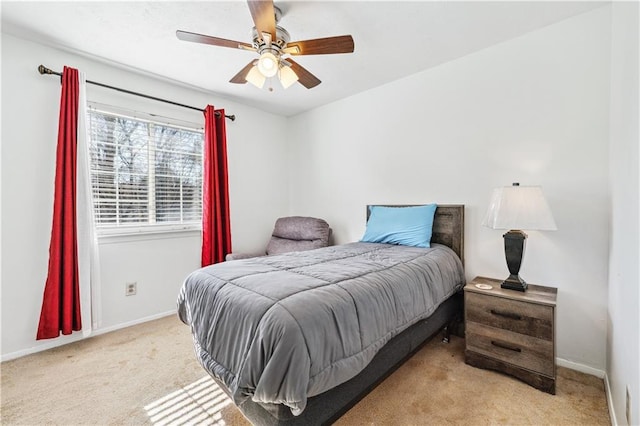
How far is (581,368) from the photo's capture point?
6.43 ft

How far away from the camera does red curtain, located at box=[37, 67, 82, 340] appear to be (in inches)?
89.0

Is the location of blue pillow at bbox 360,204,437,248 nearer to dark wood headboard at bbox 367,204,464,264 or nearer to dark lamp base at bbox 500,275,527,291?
dark wood headboard at bbox 367,204,464,264

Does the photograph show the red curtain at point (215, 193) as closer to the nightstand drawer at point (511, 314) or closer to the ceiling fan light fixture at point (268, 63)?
the ceiling fan light fixture at point (268, 63)

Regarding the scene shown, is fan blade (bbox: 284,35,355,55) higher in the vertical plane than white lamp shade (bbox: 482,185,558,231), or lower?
higher

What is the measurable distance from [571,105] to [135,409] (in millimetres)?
3476

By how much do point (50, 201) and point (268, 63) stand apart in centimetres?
220

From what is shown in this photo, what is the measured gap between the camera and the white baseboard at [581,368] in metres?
1.89

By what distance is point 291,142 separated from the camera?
14.1ft

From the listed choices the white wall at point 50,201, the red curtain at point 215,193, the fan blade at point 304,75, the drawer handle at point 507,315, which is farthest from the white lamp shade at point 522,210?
the white wall at point 50,201

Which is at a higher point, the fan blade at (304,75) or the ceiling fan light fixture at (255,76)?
the fan blade at (304,75)

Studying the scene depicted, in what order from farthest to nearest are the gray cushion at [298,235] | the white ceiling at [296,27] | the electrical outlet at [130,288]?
the gray cushion at [298,235]
the electrical outlet at [130,288]
the white ceiling at [296,27]

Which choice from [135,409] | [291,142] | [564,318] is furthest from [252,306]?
[291,142]

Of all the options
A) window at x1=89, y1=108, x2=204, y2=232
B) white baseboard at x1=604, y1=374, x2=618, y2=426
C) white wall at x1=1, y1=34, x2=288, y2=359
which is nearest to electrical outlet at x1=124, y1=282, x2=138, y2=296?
white wall at x1=1, y1=34, x2=288, y2=359

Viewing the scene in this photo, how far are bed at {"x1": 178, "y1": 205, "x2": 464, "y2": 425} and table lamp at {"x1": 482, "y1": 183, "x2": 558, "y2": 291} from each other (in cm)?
48
